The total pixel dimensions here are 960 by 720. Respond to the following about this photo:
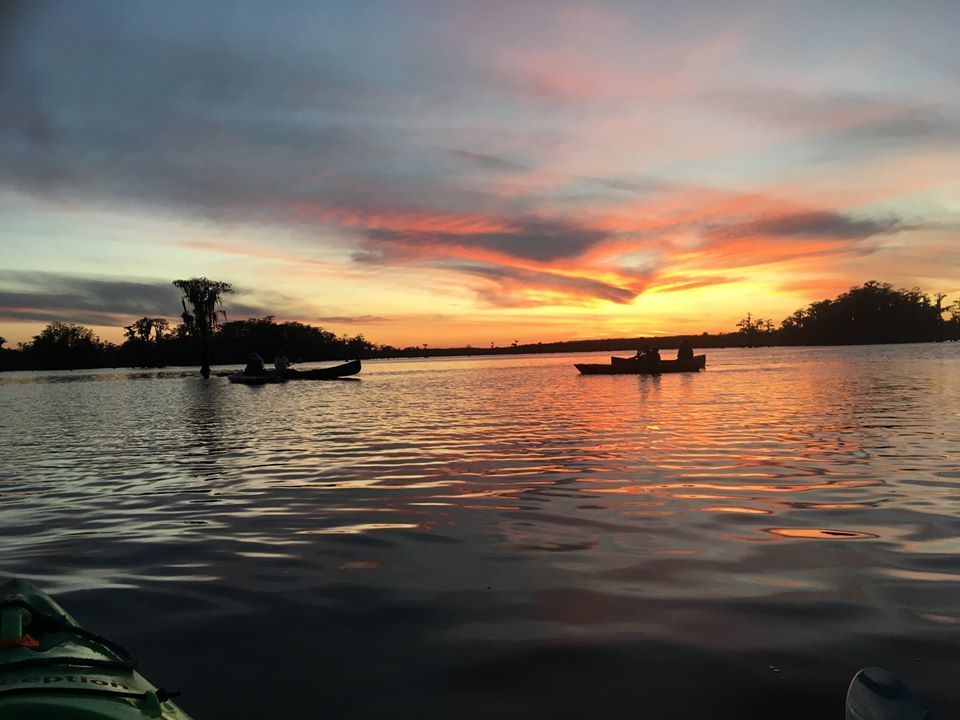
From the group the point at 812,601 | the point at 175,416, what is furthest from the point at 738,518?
the point at 175,416

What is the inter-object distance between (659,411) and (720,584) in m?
19.0

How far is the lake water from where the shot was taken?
4270 mm

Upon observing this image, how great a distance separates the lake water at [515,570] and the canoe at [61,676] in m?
0.88

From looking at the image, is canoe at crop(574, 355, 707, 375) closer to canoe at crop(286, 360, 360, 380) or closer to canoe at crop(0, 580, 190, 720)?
canoe at crop(286, 360, 360, 380)

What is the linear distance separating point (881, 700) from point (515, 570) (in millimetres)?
4071

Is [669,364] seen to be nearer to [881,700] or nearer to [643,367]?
[643,367]

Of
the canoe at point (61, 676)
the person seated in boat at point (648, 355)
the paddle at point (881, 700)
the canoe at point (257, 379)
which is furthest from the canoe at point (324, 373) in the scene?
the paddle at point (881, 700)

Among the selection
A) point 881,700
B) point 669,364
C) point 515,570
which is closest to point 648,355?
point 669,364

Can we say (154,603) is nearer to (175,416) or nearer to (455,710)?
(455,710)

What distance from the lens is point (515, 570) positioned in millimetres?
6711

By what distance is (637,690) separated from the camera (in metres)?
4.13

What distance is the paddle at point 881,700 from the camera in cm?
292

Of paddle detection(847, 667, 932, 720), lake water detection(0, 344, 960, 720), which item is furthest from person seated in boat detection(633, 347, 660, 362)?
paddle detection(847, 667, 932, 720)

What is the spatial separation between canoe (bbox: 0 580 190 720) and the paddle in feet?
10.9
